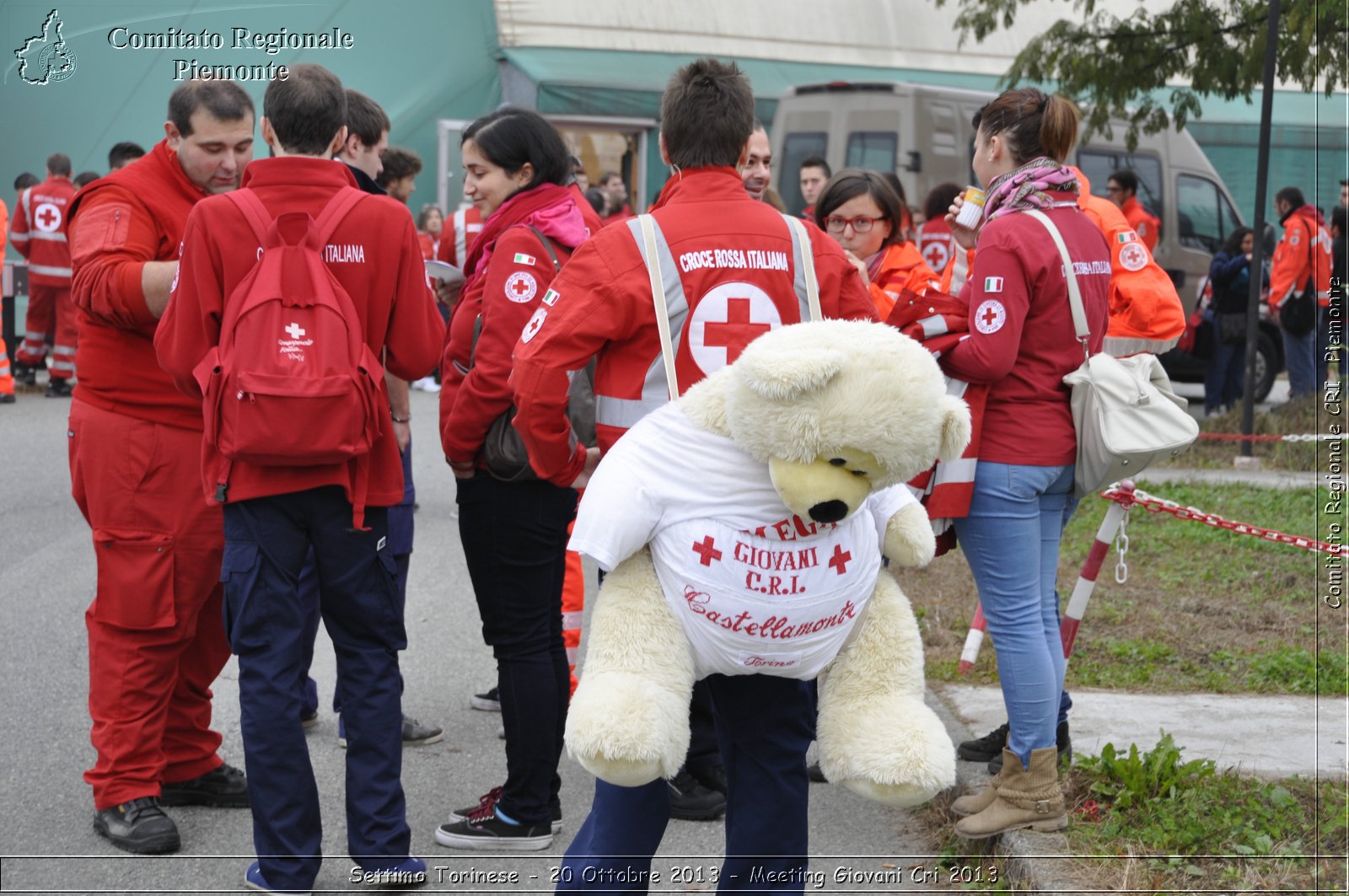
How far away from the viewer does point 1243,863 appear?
12.3 ft

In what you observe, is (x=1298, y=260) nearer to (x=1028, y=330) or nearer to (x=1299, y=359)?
(x=1299, y=359)

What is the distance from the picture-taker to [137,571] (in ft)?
13.1

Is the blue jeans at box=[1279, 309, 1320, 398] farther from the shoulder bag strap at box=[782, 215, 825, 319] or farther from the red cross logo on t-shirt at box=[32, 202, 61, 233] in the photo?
the red cross logo on t-shirt at box=[32, 202, 61, 233]

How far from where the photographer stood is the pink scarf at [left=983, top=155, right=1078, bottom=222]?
12.9 ft

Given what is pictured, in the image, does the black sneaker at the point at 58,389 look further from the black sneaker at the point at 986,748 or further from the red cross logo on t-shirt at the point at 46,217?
the black sneaker at the point at 986,748

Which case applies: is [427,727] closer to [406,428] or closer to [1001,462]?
[406,428]

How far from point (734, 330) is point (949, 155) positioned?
12139mm

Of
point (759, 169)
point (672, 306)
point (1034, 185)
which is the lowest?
point (672, 306)

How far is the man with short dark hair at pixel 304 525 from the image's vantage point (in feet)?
11.6

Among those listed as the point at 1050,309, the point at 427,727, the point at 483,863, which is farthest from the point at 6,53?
the point at 1050,309

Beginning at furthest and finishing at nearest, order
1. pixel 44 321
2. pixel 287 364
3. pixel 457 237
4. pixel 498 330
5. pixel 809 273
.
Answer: pixel 44 321 < pixel 457 237 < pixel 498 330 < pixel 287 364 < pixel 809 273

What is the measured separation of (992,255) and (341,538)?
191 centimetres

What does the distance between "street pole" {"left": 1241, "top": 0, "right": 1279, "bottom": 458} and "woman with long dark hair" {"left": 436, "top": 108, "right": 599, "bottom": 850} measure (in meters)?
8.07
